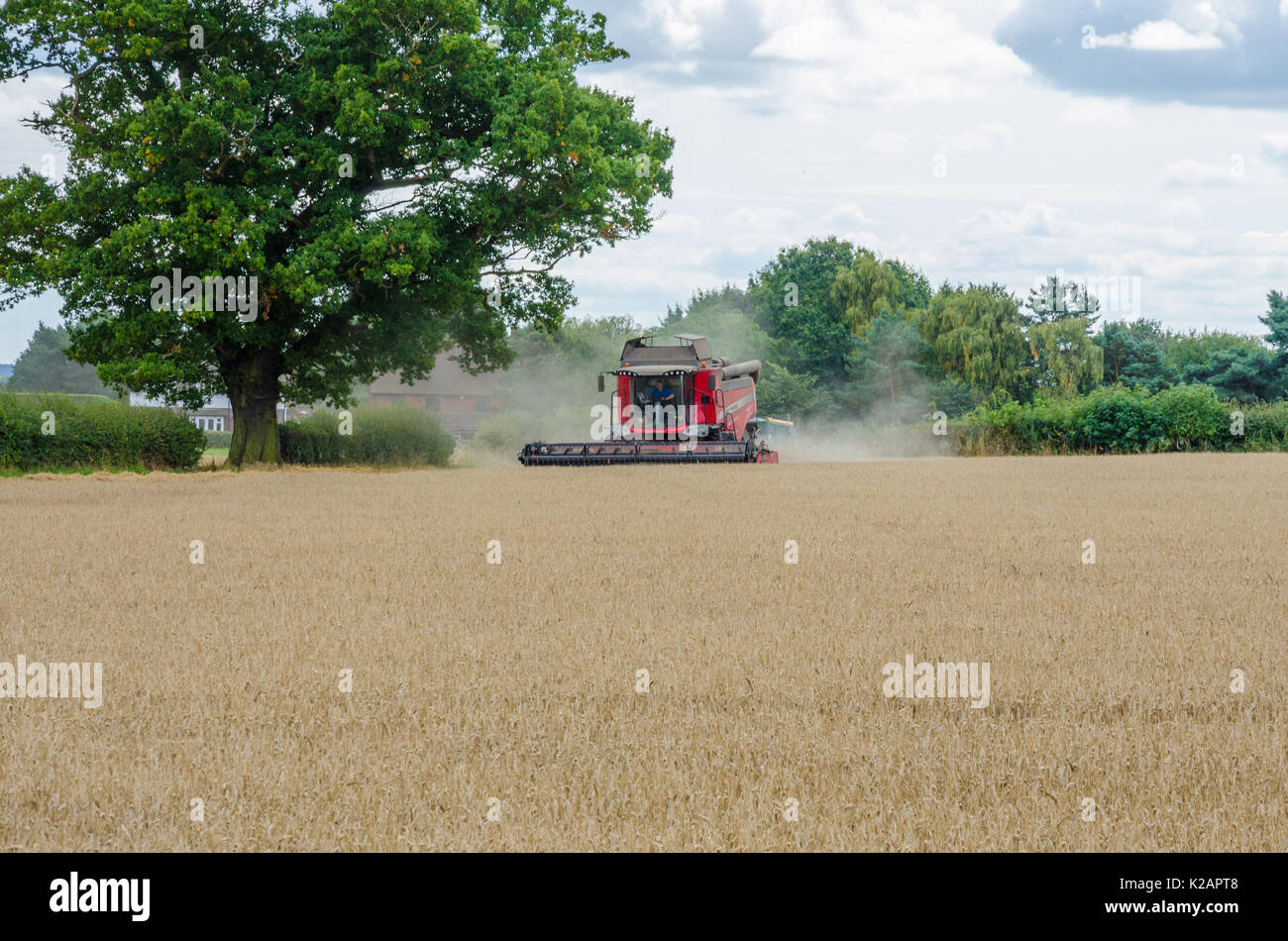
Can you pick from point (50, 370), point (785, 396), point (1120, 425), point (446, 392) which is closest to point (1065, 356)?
point (785, 396)

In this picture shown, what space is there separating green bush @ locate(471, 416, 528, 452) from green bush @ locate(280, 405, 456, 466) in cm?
1585

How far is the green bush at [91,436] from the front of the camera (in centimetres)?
3225

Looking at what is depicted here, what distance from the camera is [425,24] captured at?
106ft

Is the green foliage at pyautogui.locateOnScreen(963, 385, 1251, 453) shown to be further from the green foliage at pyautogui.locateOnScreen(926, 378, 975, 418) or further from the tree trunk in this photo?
the tree trunk

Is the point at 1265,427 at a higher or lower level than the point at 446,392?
lower

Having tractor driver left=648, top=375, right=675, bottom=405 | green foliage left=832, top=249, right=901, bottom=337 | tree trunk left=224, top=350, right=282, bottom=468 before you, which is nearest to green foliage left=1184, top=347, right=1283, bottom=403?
green foliage left=832, top=249, right=901, bottom=337

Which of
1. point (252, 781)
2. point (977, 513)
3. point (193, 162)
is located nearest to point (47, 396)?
point (193, 162)

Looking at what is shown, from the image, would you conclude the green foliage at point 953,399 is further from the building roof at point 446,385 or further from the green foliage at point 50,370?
the green foliage at point 50,370

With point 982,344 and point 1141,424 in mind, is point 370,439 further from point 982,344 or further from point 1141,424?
point 982,344

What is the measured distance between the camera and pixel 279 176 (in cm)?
3347

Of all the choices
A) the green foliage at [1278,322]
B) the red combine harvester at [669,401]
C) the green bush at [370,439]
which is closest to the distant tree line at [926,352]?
the green foliage at [1278,322]

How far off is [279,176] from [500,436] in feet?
107

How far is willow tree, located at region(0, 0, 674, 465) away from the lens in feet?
101
